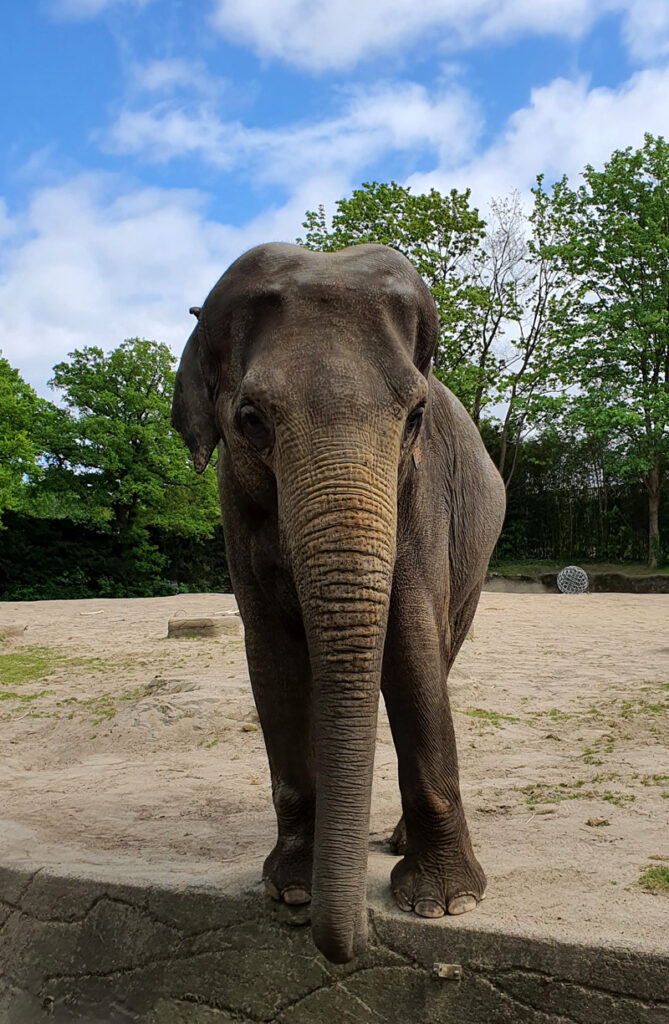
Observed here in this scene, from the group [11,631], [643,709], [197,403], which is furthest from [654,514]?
[197,403]

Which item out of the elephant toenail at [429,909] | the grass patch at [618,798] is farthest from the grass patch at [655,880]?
the grass patch at [618,798]

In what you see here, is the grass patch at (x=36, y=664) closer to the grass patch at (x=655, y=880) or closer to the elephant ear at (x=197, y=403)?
the elephant ear at (x=197, y=403)

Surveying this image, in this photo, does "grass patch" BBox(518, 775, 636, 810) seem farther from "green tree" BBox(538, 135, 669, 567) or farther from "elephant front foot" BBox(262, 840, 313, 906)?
"green tree" BBox(538, 135, 669, 567)

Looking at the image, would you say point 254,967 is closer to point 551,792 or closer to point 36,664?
point 551,792

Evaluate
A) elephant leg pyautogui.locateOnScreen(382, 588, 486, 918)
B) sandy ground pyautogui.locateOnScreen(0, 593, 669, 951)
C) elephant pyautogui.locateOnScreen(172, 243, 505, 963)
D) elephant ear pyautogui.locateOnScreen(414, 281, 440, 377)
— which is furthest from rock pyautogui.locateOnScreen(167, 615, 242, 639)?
elephant ear pyautogui.locateOnScreen(414, 281, 440, 377)

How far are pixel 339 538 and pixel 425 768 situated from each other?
4.13ft

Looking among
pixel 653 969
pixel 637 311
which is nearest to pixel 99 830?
pixel 653 969

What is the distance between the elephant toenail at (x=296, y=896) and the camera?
3865 mm

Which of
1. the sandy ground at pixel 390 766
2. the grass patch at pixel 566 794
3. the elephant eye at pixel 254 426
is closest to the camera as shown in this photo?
the elephant eye at pixel 254 426

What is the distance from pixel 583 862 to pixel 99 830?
295 centimetres

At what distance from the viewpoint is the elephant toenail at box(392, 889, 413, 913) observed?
12.2 ft

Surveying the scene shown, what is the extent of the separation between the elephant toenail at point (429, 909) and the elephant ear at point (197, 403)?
1933 mm

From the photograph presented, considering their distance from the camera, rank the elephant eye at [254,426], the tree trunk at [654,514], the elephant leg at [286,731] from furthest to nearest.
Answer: the tree trunk at [654,514] < the elephant leg at [286,731] < the elephant eye at [254,426]

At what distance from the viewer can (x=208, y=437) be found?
378cm
